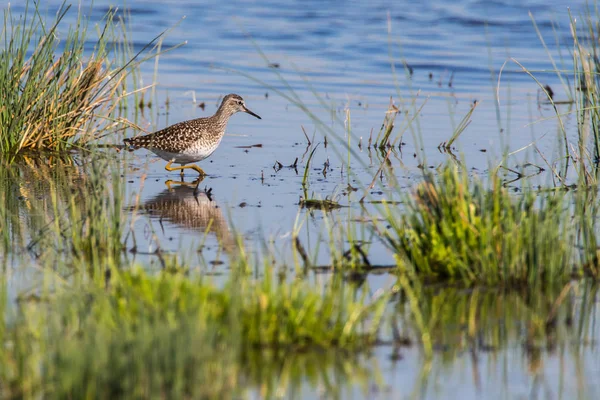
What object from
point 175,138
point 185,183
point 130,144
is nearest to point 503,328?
point 185,183

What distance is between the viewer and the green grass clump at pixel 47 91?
31.4 feet

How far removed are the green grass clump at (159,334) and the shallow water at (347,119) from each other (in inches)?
16.6

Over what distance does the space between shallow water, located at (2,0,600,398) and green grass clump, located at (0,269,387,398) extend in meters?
0.42

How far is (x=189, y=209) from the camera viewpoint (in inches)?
334

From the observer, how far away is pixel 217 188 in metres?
9.47

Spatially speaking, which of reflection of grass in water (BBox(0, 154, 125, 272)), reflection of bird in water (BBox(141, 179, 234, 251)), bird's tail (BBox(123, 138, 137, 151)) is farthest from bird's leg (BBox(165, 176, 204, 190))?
bird's tail (BBox(123, 138, 137, 151))

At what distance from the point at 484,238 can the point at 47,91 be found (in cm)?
561

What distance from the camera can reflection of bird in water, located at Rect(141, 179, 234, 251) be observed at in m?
7.74

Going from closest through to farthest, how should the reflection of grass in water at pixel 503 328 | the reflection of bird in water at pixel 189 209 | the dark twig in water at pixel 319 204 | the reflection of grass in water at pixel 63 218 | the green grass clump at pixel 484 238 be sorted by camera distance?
the reflection of grass in water at pixel 503 328 < the green grass clump at pixel 484 238 < the reflection of grass in water at pixel 63 218 < the reflection of bird in water at pixel 189 209 < the dark twig in water at pixel 319 204

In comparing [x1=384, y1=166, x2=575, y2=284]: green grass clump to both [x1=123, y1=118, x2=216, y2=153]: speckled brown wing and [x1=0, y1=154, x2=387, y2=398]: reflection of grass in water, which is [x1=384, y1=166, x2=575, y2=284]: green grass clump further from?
[x1=123, y1=118, x2=216, y2=153]: speckled brown wing

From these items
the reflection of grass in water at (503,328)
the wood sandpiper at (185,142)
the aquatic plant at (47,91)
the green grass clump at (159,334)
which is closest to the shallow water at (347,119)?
the reflection of grass in water at (503,328)

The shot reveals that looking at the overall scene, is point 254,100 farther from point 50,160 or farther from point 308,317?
point 308,317

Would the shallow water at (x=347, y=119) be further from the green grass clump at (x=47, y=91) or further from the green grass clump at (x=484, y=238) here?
the green grass clump at (x=47, y=91)

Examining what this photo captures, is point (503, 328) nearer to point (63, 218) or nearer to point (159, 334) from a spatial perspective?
point (159, 334)
